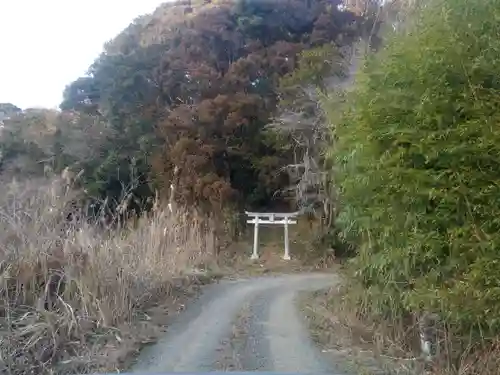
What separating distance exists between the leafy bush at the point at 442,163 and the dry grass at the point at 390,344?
155 mm

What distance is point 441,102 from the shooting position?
13.6 ft

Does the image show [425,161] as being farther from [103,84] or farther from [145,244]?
[103,84]

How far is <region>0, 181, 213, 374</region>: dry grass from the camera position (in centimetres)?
477

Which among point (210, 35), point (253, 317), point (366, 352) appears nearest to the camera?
point (366, 352)

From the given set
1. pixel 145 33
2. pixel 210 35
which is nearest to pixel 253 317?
pixel 210 35

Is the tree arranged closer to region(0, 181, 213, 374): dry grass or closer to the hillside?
the hillside

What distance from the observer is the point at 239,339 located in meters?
6.16

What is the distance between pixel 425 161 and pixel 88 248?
11.7 ft

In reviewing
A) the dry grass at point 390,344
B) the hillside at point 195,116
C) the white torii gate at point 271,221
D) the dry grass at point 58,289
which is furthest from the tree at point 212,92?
the dry grass at point 390,344

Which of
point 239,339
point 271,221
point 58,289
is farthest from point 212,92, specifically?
point 58,289

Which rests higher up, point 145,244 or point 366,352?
point 145,244

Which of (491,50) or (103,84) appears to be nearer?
(491,50)

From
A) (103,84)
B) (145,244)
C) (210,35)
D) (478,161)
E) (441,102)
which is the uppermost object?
(210,35)

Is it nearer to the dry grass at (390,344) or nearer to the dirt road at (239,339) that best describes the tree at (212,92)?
the dirt road at (239,339)
